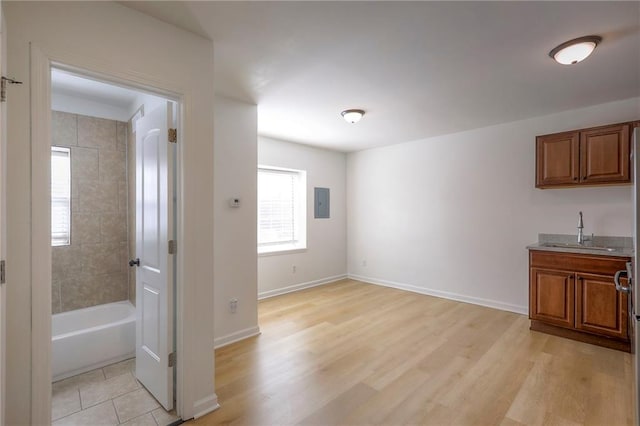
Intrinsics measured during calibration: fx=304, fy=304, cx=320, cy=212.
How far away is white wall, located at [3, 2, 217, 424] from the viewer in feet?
4.53

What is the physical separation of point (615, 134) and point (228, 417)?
169 inches

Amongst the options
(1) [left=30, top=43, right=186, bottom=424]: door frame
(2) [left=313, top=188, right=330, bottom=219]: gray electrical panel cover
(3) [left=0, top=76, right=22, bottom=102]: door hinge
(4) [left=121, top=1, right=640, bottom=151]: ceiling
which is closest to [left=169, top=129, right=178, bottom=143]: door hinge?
(1) [left=30, top=43, right=186, bottom=424]: door frame

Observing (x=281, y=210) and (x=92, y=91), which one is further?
(x=281, y=210)

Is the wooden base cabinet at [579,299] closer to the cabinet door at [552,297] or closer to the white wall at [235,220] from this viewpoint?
the cabinet door at [552,297]

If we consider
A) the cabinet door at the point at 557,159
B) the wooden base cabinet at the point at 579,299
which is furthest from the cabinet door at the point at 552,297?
the cabinet door at the point at 557,159

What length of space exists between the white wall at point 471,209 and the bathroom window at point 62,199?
4.32 metres

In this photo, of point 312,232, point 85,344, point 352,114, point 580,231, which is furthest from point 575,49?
point 85,344

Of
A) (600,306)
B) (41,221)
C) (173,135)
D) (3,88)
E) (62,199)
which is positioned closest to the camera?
(3,88)

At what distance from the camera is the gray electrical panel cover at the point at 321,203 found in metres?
5.45

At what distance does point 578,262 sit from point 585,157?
3.69 feet

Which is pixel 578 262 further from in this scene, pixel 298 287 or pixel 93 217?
pixel 93 217

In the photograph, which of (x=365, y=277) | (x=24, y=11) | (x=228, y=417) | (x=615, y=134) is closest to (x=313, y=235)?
(x=365, y=277)

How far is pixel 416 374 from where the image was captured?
2.48m

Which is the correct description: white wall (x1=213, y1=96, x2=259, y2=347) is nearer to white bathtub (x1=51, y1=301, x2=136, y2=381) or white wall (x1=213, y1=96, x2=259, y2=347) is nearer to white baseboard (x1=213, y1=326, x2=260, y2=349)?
white baseboard (x1=213, y1=326, x2=260, y2=349)
